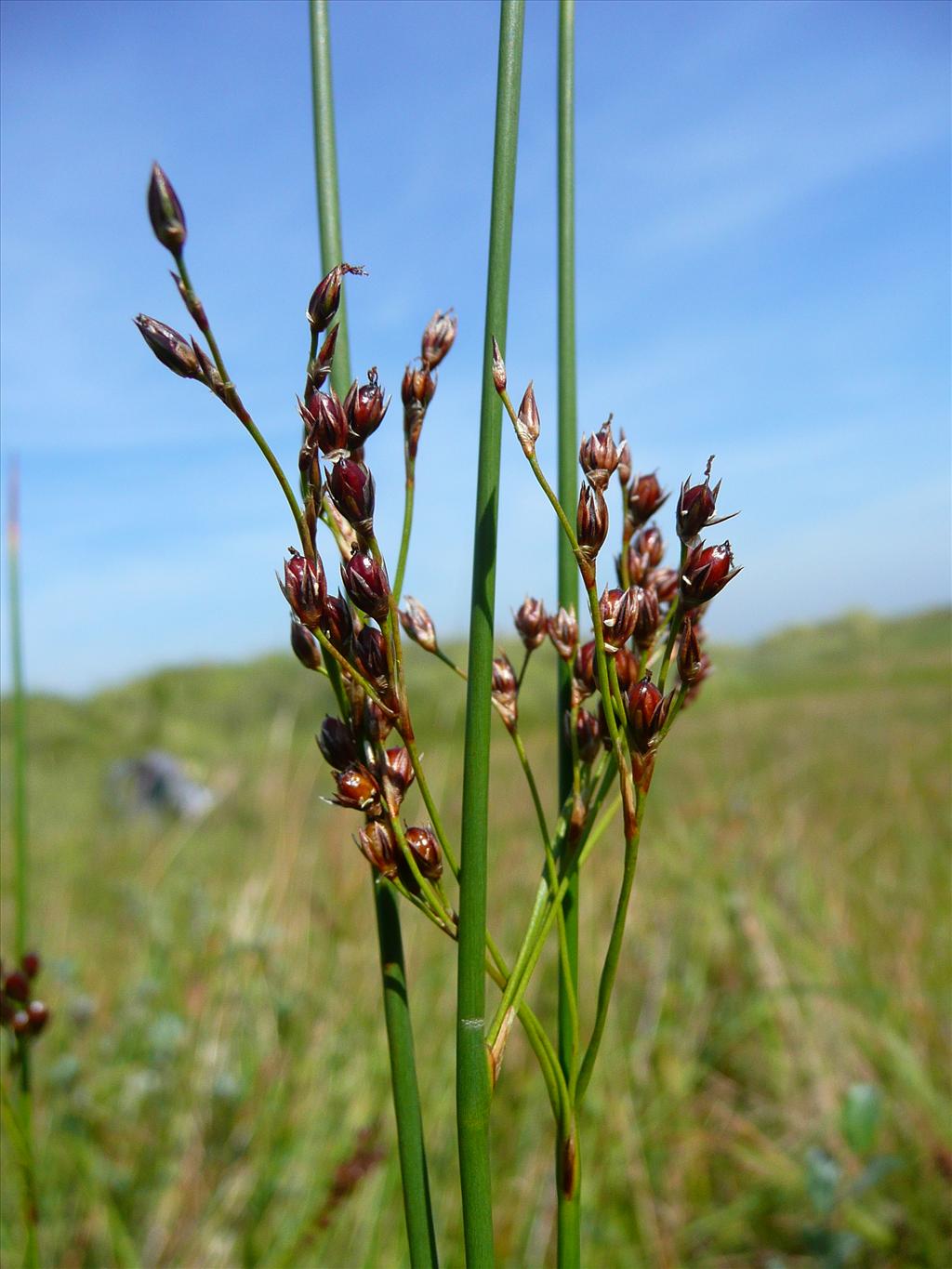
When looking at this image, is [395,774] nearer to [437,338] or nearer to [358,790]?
[358,790]

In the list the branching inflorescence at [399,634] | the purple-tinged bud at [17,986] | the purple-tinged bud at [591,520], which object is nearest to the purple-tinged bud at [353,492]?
the branching inflorescence at [399,634]

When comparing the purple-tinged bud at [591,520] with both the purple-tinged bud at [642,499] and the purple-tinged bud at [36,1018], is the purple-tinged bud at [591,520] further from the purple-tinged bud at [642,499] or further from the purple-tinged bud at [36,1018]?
the purple-tinged bud at [36,1018]

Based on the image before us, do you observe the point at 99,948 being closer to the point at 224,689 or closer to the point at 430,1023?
the point at 430,1023

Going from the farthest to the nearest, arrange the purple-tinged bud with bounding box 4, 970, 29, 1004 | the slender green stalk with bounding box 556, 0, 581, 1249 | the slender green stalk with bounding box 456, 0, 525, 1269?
the purple-tinged bud with bounding box 4, 970, 29, 1004 < the slender green stalk with bounding box 556, 0, 581, 1249 < the slender green stalk with bounding box 456, 0, 525, 1269

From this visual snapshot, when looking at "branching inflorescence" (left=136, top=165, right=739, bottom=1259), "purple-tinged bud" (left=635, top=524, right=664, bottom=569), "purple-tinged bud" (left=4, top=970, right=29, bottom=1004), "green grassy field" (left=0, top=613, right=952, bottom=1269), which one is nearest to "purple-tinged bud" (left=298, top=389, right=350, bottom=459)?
"branching inflorescence" (left=136, top=165, right=739, bottom=1259)

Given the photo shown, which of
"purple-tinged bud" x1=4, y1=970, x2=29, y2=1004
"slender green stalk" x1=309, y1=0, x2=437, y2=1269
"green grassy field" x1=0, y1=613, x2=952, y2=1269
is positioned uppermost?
"slender green stalk" x1=309, y1=0, x2=437, y2=1269

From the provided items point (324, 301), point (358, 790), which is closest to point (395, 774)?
point (358, 790)

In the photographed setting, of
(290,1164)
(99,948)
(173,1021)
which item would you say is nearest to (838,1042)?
(290,1164)

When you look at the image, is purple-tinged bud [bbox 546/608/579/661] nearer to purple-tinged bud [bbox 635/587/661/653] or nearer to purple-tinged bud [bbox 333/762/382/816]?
purple-tinged bud [bbox 635/587/661/653]
